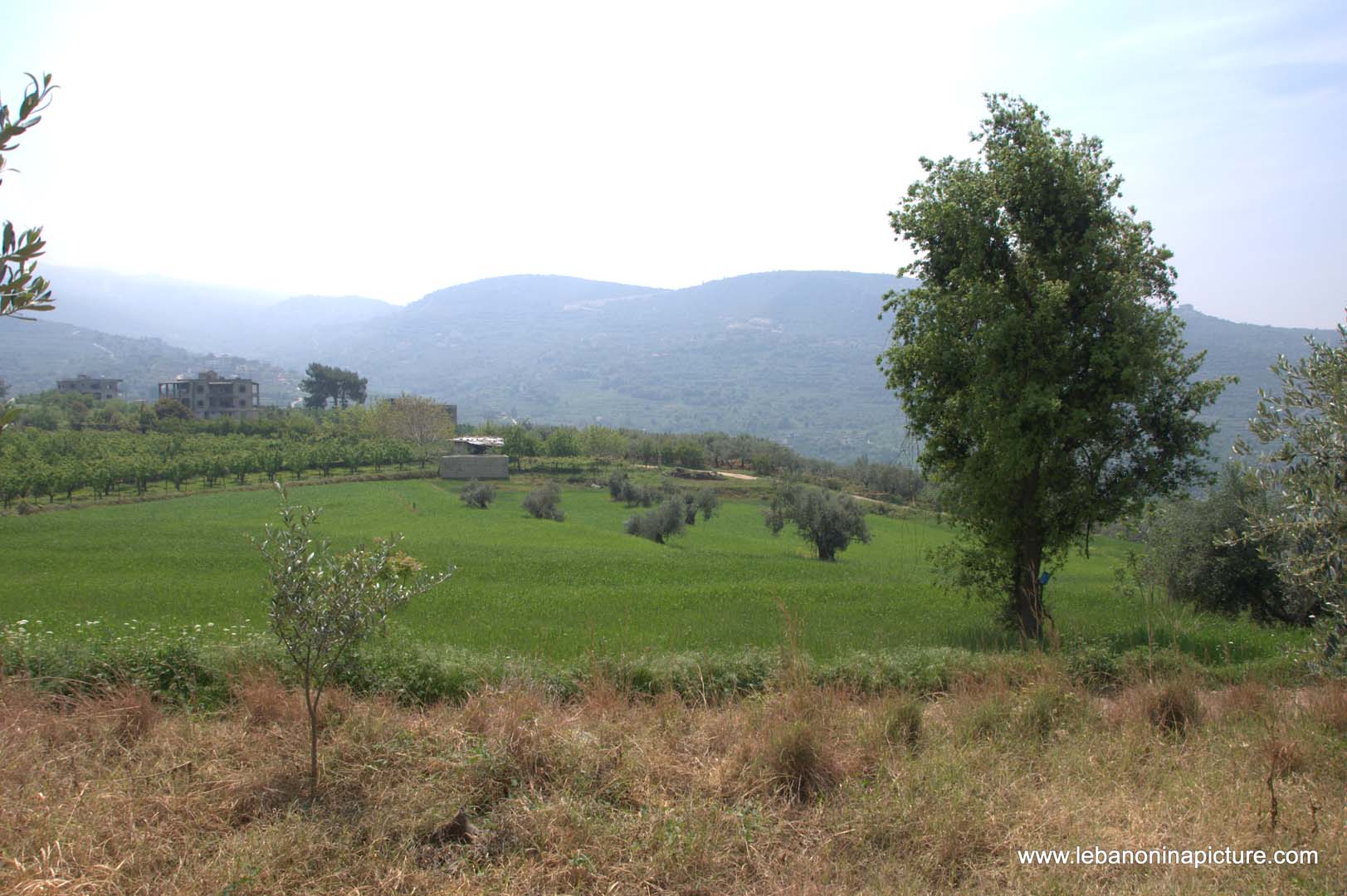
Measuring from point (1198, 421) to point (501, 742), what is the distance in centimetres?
1298

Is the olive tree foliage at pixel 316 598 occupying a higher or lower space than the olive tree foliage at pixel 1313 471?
lower

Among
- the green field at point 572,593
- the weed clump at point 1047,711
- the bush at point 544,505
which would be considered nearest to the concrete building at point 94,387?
the green field at point 572,593

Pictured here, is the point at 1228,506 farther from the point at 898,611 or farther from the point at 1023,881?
the point at 1023,881

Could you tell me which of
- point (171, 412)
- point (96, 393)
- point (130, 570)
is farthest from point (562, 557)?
point (96, 393)

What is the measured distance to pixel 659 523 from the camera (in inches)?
1671

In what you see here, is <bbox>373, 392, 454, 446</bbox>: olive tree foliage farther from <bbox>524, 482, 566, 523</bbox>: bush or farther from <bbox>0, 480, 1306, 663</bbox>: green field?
<bbox>0, 480, 1306, 663</bbox>: green field

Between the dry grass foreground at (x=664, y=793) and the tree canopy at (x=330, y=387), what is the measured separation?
15559 centimetres

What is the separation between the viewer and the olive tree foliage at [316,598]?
5.55 metres

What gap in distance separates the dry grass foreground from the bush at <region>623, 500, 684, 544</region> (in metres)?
35.1

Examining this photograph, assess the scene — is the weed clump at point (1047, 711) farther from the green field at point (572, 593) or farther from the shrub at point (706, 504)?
the shrub at point (706, 504)

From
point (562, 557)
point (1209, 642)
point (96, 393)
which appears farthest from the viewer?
point (96, 393)

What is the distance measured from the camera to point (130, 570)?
22438 mm

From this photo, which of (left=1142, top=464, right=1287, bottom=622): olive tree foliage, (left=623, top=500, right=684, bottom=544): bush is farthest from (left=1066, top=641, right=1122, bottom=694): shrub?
(left=623, top=500, right=684, bottom=544): bush

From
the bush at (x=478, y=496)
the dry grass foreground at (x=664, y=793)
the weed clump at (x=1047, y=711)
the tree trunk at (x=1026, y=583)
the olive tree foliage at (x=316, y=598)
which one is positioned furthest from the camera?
the bush at (x=478, y=496)
